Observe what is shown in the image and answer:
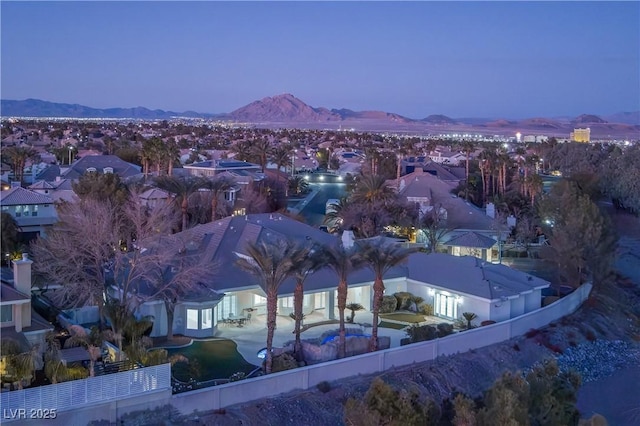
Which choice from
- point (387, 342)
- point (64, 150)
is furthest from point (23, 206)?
point (64, 150)

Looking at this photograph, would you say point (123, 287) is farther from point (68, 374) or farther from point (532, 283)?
point (532, 283)

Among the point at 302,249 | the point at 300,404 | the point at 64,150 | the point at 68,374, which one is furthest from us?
the point at 64,150

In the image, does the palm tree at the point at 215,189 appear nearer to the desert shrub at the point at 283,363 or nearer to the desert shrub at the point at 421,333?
the desert shrub at the point at 421,333

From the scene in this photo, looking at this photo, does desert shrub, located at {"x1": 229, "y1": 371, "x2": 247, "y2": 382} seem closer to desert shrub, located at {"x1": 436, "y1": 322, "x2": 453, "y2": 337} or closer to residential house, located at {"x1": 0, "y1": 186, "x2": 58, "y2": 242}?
desert shrub, located at {"x1": 436, "y1": 322, "x2": 453, "y2": 337}

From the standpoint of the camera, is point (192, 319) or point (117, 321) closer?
point (117, 321)

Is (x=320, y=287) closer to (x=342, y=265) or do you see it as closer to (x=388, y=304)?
(x=388, y=304)

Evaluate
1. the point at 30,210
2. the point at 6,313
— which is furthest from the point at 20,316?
the point at 30,210
